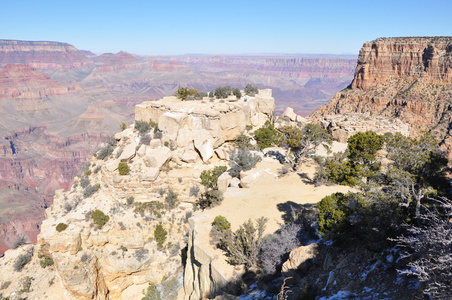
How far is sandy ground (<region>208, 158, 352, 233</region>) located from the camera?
57.9 ft

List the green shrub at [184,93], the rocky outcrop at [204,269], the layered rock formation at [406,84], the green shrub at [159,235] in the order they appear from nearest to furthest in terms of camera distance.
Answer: the rocky outcrop at [204,269], the green shrub at [159,235], the green shrub at [184,93], the layered rock formation at [406,84]

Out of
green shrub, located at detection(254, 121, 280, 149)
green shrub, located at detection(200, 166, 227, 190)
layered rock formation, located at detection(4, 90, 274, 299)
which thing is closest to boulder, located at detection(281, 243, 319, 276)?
layered rock formation, located at detection(4, 90, 274, 299)

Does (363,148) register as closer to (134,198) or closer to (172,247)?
(172,247)

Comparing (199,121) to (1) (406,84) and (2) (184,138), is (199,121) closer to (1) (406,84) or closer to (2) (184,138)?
(2) (184,138)

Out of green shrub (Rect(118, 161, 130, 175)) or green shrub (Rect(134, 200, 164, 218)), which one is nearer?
green shrub (Rect(134, 200, 164, 218))

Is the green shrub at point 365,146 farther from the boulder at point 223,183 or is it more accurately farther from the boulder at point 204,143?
the boulder at point 204,143

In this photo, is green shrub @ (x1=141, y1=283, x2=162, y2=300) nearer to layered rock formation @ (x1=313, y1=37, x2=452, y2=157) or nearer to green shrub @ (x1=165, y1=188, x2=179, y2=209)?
green shrub @ (x1=165, y1=188, x2=179, y2=209)

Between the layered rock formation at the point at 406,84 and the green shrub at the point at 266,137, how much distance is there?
3839 cm

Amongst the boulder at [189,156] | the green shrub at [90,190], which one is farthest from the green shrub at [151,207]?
the green shrub at [90,190]

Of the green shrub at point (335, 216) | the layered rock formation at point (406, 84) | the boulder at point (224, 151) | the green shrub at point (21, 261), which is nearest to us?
the green shrub at point (335, 216)

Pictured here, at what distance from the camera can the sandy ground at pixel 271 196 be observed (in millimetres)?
17641

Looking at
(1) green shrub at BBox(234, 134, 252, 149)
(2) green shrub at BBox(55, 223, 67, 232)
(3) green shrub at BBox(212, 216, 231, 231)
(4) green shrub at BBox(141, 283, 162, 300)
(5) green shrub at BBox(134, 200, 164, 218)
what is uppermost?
(1) green shrub at BBox(234, 134, 252, 149)

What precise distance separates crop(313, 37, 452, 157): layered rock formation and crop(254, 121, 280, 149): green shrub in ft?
126

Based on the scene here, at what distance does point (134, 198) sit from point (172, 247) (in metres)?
5.74
